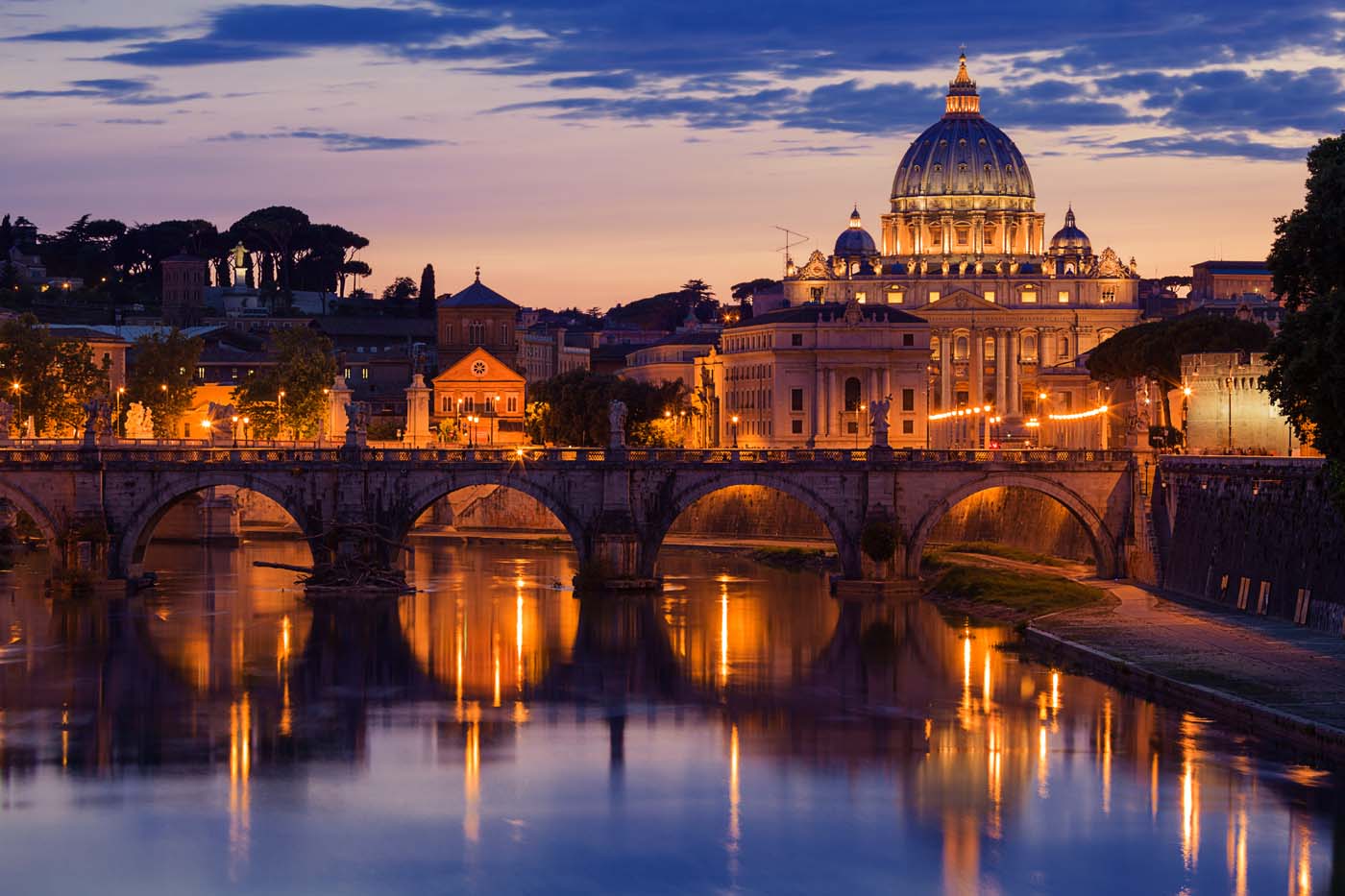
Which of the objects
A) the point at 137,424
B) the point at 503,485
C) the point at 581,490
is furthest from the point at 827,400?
the point at 503,485

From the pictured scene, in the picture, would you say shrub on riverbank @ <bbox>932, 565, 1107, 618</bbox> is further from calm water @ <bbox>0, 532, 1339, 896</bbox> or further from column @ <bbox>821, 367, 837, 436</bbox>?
column @ <bbox>821, 367, 837, 436</bbox>

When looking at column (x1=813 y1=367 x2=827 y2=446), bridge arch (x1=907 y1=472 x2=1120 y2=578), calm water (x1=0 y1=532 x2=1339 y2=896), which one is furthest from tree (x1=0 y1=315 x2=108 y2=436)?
column (x1=813 y1=367 x2=827 y2=446)

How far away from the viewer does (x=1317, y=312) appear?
2066 inches

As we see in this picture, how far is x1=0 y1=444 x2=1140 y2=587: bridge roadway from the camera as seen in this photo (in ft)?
269

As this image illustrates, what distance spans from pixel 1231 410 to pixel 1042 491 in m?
12.8

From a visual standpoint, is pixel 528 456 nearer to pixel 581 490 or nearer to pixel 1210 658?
pixel 581 490

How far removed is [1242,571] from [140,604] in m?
37.3

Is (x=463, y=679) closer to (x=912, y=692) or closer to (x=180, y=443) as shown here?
(x=912, y=692)

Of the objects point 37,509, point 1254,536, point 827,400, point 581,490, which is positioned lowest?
point 1254,536

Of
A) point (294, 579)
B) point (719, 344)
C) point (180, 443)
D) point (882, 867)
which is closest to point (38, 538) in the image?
point (180, 443)

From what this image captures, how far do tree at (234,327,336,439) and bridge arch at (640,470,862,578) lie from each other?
4357 centimetres

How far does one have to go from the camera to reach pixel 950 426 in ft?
608

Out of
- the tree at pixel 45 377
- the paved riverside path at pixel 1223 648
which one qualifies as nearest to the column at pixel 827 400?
the tree at pixel 45 377

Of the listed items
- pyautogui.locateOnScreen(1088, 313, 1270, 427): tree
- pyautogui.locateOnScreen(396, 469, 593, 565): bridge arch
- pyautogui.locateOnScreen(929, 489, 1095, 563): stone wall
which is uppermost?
pyautogui.locateOnScreen(1088, 313, 1270, 427): tree
